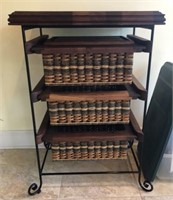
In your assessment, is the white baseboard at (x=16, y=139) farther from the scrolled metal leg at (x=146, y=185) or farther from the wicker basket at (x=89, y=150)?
the scrolled metal leg at (x=146, y=185)

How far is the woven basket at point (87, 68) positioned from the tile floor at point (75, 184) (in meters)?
0.66

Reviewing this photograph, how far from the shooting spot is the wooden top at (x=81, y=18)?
104 cm

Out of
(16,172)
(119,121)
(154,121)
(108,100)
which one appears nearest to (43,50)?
(108,100)

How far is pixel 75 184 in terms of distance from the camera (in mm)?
1439

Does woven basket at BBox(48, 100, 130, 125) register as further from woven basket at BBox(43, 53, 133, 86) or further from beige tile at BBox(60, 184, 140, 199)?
beige tile at BBox(60, 184, 140, 199)

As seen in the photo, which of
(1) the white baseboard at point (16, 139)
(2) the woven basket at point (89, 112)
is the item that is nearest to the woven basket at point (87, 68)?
(2) the woven basket at point (89, 112)

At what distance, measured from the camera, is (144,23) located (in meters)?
1.06

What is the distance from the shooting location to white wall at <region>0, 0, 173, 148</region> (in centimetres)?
145

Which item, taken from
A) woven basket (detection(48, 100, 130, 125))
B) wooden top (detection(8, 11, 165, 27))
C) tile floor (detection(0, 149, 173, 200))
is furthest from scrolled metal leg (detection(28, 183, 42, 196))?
wooden top (detection(8, 11, 165, 27))

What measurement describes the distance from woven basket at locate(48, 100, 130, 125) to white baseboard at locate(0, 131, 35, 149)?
652 mm

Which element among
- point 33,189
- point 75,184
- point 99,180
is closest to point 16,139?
point 33,189

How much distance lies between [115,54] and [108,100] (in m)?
0.23

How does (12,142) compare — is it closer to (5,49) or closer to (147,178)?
(5,49)

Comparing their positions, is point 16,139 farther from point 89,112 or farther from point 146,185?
point 146,185
